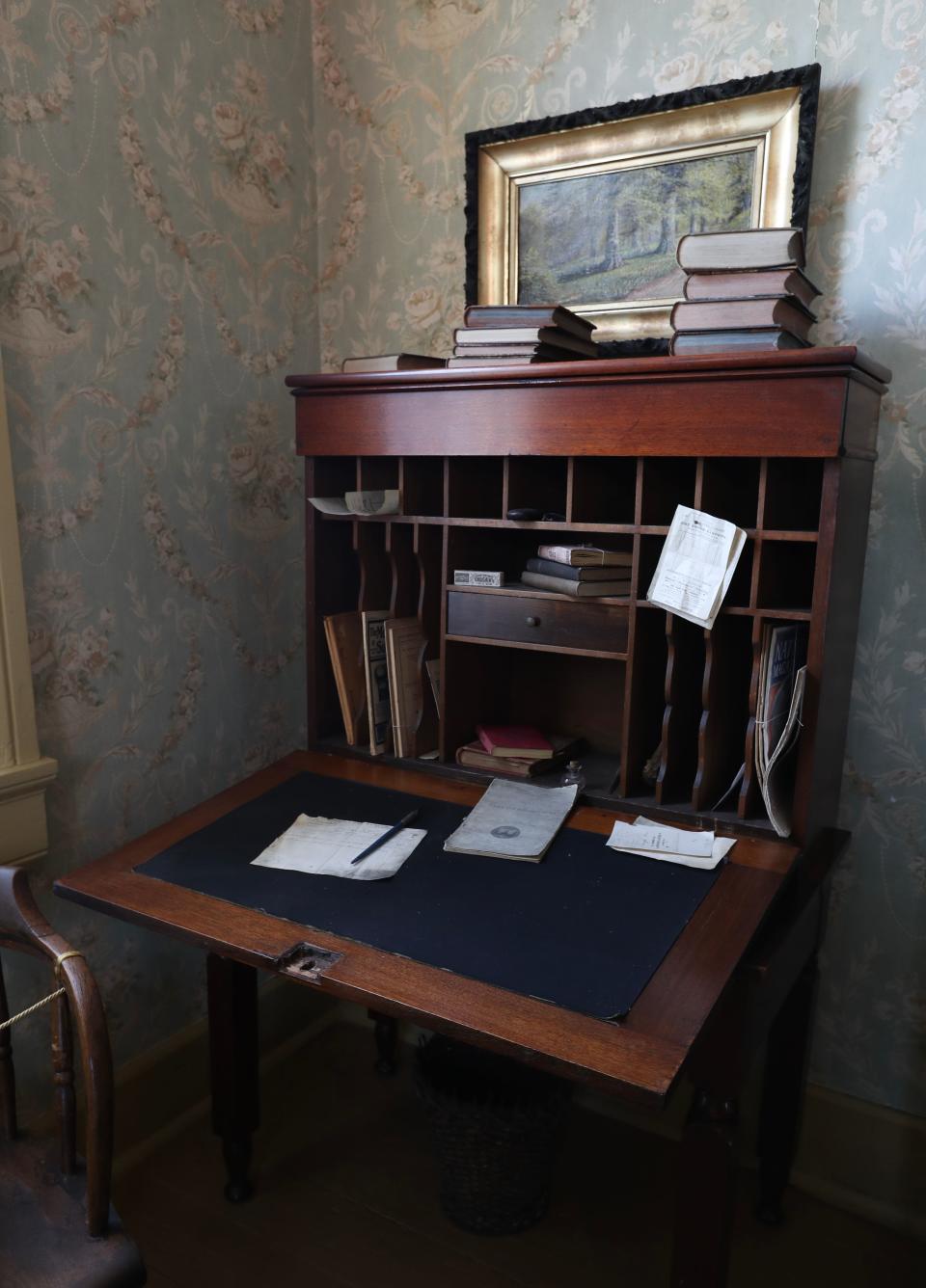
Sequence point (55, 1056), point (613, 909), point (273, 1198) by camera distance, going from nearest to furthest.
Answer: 1. point (55, 1056)
2. point (613, 909)
3. point (273, 1198)

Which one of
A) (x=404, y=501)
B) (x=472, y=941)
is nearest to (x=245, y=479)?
(x=404, y=501)

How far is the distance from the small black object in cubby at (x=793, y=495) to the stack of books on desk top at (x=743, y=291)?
0.18 m

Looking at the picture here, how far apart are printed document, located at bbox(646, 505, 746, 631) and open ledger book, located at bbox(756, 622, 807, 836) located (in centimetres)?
10

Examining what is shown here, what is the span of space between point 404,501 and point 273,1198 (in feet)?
4.38

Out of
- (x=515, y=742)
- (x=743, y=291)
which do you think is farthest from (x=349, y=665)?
(x=743, y=291)

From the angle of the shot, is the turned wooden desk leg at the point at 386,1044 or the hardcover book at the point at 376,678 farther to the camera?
the turned wooden desk leg at the point at 386,1044

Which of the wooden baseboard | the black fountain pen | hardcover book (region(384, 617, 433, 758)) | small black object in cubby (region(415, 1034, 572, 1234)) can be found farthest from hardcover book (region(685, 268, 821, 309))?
the wooden baseboard

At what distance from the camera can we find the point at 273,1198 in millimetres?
1729

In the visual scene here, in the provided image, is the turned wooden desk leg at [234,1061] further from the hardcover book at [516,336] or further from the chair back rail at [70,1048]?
the hardcover book at [516,336]

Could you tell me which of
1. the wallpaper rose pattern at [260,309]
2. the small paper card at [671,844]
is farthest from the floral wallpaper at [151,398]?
the small paper card at [671,844]

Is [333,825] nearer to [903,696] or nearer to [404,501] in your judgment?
[404,501]

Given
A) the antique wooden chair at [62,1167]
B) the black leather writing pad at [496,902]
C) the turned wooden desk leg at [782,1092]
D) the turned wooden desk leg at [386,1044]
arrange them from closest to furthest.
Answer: the antique wooden chair at [62,1167] < the black leather writing pad at [496,902] < the turned wooden desk leg at [782,1092] < the turned wooden desk leg at [386,1044]

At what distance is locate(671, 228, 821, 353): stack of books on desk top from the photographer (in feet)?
4.20

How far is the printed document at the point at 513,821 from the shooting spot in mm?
1354
